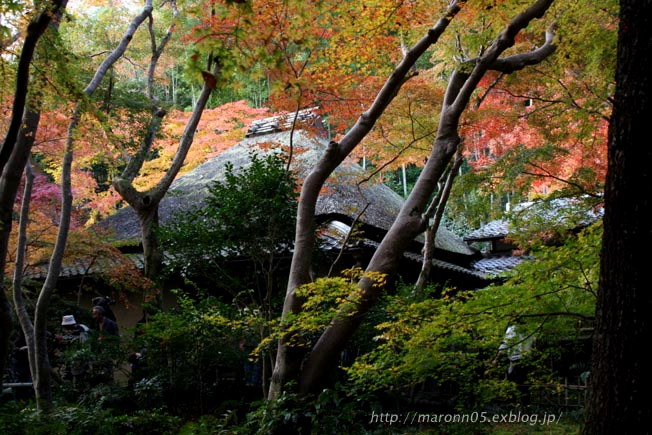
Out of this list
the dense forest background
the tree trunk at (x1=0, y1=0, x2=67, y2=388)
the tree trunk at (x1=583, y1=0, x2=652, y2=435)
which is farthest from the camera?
the dense forest background

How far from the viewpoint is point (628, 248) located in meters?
2.37

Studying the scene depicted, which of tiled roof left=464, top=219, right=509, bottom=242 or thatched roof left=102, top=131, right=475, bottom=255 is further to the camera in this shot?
tiled roof left=464, top=219, right=509, bottom=242

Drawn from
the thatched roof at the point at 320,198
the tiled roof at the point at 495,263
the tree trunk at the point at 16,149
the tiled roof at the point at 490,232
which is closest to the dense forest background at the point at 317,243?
the tree trunk at the point at 16,149

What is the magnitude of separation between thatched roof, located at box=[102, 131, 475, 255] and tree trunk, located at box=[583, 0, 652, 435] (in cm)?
627

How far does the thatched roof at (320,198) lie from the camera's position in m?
10.1

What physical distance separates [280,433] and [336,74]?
453 centimetres

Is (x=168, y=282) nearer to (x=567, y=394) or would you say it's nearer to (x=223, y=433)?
(x=223, y=433)

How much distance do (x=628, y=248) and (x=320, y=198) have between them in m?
8.20

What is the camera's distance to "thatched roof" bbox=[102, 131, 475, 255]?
10.1 m

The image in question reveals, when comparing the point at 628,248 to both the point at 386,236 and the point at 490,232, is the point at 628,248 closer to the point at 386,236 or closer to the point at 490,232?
the point at 386,236

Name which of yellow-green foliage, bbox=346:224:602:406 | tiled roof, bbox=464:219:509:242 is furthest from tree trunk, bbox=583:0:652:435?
tiled roof, bbox=464:219:509:242

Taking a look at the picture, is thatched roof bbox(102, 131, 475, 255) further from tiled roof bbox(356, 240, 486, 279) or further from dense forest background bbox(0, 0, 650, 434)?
dense forest background bbox(0, 0, 650, 434)

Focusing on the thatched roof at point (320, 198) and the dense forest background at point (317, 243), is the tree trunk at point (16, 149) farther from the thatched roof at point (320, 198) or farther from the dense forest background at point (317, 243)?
the thatched roof at point (320, 198)

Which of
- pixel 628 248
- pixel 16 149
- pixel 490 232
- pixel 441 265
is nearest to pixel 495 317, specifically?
pixel 628 248
